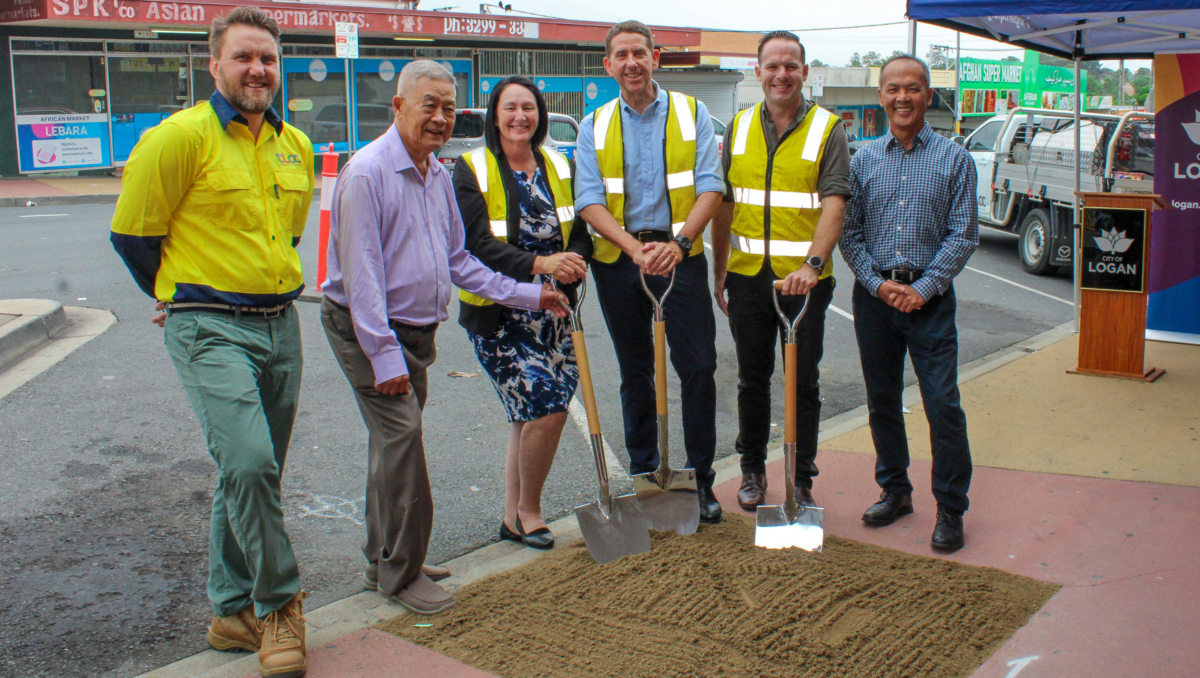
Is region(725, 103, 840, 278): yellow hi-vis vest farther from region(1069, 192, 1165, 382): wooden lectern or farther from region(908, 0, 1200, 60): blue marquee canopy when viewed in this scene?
region(1069, 192, 1165, 382): wooden lectern

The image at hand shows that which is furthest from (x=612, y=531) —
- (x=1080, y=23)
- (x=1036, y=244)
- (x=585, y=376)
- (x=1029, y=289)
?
(x=1036, y=244)

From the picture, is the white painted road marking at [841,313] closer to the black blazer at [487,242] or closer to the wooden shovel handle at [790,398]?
the wooden shovel handle at [790,398]

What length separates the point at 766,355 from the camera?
4574 millimetres

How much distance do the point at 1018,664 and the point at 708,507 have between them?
151 cm

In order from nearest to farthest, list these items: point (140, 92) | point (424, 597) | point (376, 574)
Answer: point (424, 597) < point (376, 574) < point (140, 92)

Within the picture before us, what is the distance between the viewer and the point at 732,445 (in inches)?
231

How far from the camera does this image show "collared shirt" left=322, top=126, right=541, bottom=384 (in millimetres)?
3387

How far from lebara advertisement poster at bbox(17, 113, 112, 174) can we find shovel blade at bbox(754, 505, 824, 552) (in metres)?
20.8

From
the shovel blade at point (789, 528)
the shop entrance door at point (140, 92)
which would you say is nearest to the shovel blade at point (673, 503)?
the shovel blade at point (789, 528)

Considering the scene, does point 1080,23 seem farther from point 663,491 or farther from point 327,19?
point 327,19

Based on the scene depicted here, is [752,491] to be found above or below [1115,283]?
below

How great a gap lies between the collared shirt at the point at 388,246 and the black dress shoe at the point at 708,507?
148 centimetres

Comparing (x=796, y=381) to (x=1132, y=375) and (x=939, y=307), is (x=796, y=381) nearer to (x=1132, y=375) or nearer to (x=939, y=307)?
(x=939, y=307)

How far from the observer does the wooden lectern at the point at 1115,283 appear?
277 inches
